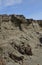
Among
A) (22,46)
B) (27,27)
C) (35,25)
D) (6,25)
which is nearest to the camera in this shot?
(22,46)

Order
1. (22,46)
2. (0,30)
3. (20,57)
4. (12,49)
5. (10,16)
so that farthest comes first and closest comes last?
(10,16)
(0,30)
(22,46)
(12,49)
(20,57)

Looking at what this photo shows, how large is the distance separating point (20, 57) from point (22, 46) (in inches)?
137

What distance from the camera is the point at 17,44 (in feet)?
82.6

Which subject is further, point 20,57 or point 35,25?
point 35,25

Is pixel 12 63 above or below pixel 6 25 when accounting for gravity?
below

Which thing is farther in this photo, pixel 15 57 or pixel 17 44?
pixel 17 44

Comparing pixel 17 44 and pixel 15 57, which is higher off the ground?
pixel 17 44

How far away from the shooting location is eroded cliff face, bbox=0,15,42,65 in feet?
70.1

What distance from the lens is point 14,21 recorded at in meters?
34.6

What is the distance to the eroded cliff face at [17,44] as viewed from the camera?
21.4 m

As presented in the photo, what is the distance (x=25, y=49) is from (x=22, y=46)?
1.96 feet

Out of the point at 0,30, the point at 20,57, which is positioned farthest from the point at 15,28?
the point at 20,57

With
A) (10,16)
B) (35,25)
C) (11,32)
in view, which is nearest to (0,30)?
(11,32)

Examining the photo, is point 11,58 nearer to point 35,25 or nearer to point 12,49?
point 12,49
